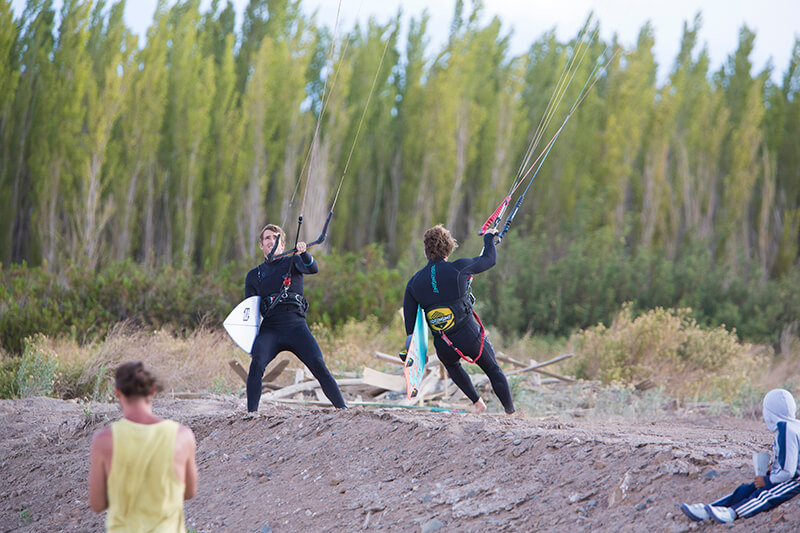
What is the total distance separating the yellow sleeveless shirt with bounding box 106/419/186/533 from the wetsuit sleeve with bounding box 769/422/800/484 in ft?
9.79

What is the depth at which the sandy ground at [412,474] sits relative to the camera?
482 centimetres

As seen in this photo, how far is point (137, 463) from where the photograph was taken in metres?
3.29

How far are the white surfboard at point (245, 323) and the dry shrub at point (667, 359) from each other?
20.7 feet

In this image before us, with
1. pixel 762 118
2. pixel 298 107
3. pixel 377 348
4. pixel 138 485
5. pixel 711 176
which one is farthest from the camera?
pixel 762 118

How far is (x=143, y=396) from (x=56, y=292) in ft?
43.6

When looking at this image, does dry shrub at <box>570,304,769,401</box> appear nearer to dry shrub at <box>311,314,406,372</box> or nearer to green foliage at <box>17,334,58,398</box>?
dry shrub at <box>311,314,406,372</box>

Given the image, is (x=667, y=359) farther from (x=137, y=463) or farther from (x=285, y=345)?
(x=137, y=463)

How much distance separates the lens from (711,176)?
26.9 metres

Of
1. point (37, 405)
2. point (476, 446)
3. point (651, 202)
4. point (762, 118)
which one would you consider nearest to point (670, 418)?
point (476, 446)

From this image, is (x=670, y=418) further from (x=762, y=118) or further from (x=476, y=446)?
(x=762, y=118)

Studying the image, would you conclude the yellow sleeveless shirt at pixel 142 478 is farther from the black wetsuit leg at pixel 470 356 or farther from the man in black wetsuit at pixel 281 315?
the black wetsuit leg at pixel 470 356

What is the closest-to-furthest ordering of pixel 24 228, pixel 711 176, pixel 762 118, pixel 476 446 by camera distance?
pixel 476 446 < pixel 24 228 < pixel 711 176 < pixel 762 118

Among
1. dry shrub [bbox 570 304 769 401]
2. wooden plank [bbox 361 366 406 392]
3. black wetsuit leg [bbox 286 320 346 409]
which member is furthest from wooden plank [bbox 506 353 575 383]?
black wetsuit leg [bbox 286 320 346 409]

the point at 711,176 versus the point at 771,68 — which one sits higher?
the point at 771,68
